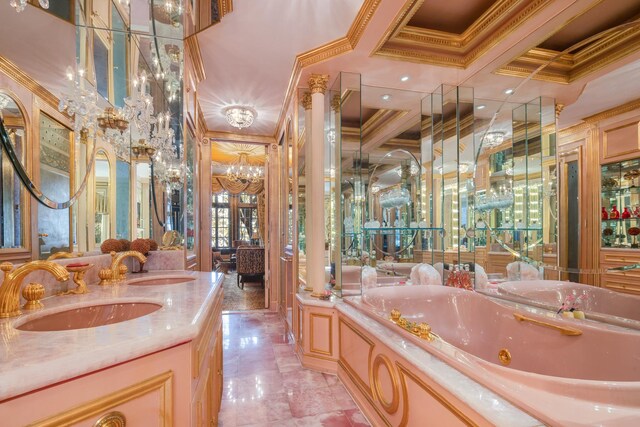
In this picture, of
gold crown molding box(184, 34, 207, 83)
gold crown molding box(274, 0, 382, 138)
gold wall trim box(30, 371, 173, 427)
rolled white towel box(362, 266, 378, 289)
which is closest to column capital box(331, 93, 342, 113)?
gold crown molding box(274, 0, 382, 138)

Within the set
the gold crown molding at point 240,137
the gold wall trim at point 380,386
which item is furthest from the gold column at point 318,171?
the gold crown molding at point 240,137

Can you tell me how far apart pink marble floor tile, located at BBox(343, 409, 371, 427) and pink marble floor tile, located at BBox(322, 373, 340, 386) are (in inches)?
15.3

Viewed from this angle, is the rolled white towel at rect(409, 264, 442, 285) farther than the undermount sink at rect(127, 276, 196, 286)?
Yes

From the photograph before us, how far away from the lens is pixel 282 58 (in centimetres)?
277

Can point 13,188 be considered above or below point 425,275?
above

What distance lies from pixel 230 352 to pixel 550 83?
11.1ft

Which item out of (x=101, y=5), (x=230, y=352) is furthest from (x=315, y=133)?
(x=230, y=352)

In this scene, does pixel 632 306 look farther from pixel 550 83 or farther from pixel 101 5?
pixel 101 5

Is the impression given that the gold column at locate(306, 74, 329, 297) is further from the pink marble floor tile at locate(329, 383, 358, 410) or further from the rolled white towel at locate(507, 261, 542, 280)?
the rolled white towel at locate(507, 261, 542, 280)

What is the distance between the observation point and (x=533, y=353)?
73.2 inches

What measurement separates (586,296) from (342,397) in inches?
66.0

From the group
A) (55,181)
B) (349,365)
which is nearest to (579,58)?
(349,365)

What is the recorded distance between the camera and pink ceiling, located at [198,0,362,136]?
2.14m

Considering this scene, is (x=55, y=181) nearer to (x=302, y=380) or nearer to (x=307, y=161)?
(x=307, y=161)
